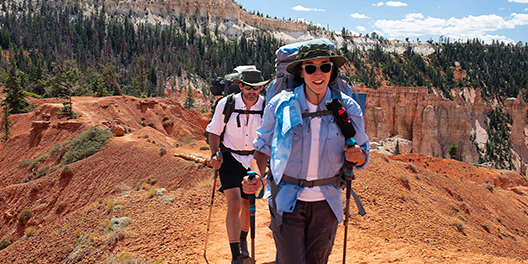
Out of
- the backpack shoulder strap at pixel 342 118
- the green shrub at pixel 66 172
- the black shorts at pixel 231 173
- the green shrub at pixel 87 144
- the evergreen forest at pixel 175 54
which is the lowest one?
the green shrub at pixel 66 172

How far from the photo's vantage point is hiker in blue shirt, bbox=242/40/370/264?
2.28 metres

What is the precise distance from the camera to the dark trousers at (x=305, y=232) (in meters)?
2.28

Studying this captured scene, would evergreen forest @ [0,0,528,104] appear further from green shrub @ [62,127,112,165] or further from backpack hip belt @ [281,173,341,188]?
backpack hip belt @ [281,173,341,188]

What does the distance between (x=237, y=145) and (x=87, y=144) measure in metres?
15.2

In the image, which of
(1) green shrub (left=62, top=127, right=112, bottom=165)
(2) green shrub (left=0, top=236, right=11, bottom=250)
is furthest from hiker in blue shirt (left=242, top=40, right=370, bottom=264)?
(1) green shrub (left=62, top=127, right=112, bottom=165)

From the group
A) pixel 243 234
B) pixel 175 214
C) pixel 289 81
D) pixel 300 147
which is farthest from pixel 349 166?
pixel 175 214

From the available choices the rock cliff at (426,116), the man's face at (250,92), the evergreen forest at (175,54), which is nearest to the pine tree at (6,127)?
the man's face at (250,92)

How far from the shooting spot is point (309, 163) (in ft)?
7.58

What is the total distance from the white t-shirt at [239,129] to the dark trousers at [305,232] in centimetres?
170

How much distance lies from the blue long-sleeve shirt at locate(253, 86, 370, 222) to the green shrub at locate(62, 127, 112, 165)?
15870 mm

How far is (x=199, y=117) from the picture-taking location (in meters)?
36.7

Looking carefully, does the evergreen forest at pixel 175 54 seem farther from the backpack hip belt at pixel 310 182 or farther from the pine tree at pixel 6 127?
the backpack hip belt at pixel 310 182

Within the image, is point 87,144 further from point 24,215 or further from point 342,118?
point 342,118

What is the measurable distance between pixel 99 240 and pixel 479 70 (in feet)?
373
